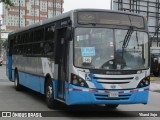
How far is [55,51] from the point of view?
11953 mm

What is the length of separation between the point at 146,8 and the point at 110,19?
23381 mm

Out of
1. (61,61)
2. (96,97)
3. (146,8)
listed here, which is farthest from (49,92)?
(146,8)

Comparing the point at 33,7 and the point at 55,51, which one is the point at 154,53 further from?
the point at 33,7

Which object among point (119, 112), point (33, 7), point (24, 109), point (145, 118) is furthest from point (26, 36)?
point (33, 7)

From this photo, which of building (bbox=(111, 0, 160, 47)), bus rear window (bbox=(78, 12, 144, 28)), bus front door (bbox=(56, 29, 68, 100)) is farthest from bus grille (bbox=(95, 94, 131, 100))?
building (bbox=(111, 0, 160, 47))

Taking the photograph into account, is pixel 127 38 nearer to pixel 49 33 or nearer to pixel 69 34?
pixel 69 34

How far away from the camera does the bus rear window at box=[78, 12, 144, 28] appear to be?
10.8 metres

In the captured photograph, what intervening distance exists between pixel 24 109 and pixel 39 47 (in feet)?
9.12

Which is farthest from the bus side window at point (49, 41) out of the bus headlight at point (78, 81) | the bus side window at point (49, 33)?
the bus headlight at point (78, 81)

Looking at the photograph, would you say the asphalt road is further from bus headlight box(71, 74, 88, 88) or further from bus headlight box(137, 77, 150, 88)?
bus headlight box(71, 74, 88, 88)

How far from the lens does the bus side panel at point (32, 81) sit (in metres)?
13.5

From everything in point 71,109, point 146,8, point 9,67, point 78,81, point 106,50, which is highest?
point 146,8

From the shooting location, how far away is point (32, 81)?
15008mm

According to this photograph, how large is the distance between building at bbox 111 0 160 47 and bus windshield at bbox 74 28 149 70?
21.0 m
